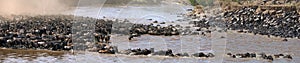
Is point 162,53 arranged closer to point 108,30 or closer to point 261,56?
point 261,56

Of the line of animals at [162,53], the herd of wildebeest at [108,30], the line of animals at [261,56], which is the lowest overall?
the line of animals at [261,56]

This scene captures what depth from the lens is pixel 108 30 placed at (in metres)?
21.9

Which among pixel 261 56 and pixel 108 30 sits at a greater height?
pixel 108 30

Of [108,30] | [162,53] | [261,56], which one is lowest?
[261,56]

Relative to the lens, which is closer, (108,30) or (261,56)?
(261,56)

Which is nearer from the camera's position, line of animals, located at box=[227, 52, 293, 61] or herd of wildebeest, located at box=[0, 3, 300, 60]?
line of animals, located at box=[227, 52, 293, 61]

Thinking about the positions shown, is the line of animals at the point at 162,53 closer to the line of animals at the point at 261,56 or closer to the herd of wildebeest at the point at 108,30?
the herd of wildebeest at the point at 108,30

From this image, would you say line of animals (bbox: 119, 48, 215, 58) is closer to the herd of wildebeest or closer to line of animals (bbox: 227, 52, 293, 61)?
the herd of wildebeest

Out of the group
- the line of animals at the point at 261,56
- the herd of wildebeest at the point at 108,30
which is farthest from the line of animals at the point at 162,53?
the line of animals at the point at 261,56

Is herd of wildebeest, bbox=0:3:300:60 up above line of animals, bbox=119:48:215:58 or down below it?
above

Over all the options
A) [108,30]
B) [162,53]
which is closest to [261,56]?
[162,53]

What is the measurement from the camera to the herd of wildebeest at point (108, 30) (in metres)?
16.8

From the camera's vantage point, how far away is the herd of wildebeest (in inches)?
660


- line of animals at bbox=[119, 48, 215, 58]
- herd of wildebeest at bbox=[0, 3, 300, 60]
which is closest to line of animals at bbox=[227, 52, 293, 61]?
herd of wildebeest at bbox=[0, 3, 300, 60]
